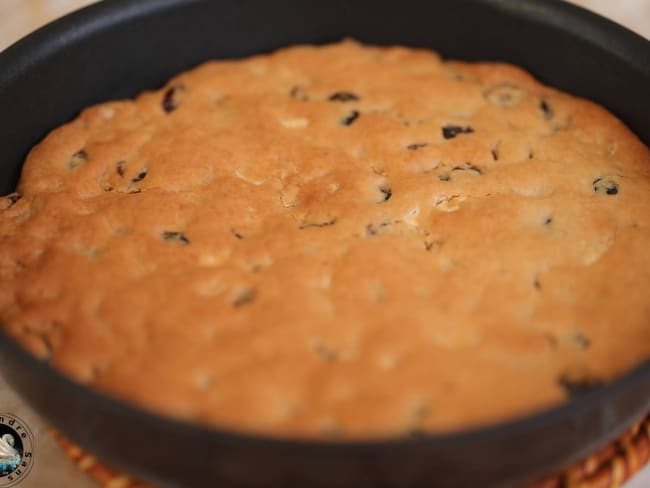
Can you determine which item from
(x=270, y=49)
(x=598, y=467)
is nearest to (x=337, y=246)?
(x=598, y=467)

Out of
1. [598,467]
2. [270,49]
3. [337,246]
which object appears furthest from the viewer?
[270,49]

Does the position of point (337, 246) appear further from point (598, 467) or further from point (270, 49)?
point (270, 49)

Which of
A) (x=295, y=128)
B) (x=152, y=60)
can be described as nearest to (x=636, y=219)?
(x=295, y=128)

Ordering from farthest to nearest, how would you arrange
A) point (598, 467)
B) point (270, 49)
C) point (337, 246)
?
point (270, 49) < point (337, 246) < point (598, 467)

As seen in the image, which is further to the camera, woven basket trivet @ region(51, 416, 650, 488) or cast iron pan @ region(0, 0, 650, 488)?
woven basket trivet @ region(51, 416, 650, 488)

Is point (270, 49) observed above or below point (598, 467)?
above

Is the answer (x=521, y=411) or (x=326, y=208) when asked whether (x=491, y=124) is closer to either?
(x=326, y=208)
